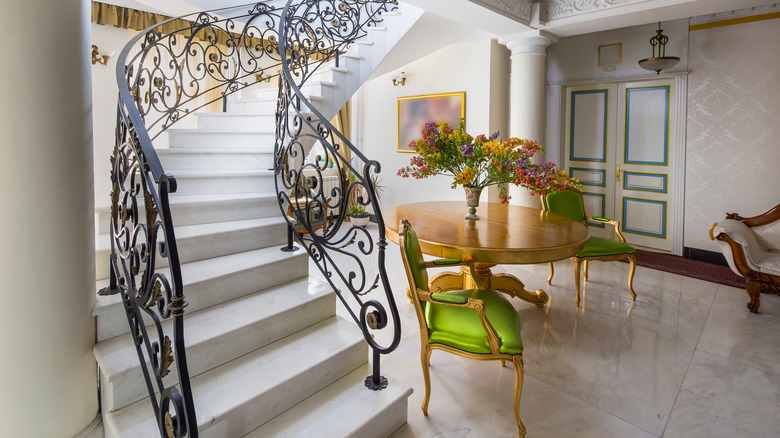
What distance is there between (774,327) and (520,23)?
3389mm

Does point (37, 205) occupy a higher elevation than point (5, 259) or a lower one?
higher

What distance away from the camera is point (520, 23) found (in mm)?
4402

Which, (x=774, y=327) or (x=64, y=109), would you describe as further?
(x=774, y=327)

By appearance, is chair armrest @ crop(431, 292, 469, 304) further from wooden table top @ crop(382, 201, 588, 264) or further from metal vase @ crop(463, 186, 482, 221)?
metal vase @ crop(463, 186, 482, 221)

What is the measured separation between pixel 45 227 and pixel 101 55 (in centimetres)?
474

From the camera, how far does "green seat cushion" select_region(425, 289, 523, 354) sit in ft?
6.69

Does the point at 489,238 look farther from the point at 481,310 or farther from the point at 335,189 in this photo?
the point at 335,189

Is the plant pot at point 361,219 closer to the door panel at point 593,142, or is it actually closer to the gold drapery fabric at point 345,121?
the gold drapery fabric at point 345,121

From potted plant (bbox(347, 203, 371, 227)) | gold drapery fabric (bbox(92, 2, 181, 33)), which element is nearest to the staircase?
gold drapery fabric (bbox(92, 2, 181, 33))

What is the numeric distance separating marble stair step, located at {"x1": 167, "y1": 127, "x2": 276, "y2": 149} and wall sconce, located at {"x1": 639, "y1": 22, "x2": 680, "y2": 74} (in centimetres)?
403

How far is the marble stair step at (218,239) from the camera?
2.13 m

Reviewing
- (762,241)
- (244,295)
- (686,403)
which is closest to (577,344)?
(686,403)

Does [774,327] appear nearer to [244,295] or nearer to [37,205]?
[244,295]

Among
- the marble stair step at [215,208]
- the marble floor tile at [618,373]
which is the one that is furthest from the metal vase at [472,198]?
the marble stair step at [215,208]
